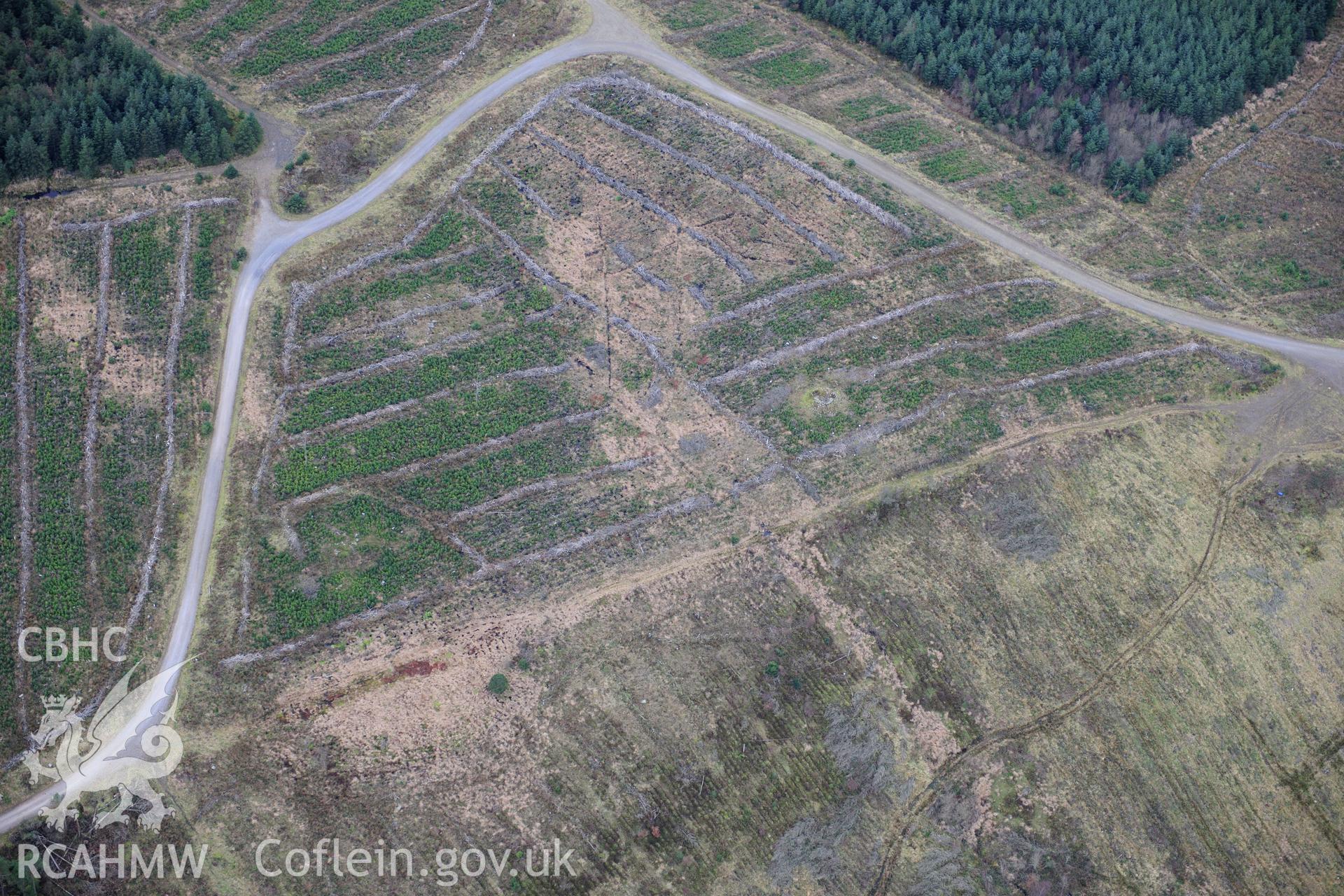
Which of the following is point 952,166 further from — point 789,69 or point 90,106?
point 90,106

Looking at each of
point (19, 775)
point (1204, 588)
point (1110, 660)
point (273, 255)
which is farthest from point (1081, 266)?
point (19, 775)

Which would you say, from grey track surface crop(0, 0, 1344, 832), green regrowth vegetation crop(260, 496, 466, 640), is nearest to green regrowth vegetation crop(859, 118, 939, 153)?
grey track surface crop(0, 0, 1344, 832)

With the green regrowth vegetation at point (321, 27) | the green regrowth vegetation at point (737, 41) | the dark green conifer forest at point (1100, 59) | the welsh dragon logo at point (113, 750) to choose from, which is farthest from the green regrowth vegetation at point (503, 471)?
the dark green conifer forest at point (1100, 59)

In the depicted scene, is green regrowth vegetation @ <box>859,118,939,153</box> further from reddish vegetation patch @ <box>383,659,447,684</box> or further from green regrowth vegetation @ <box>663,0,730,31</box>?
reddish vegetation patch @ <box>383,659,447,684</box>

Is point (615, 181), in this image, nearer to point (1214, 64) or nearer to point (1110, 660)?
point (1110, 660)

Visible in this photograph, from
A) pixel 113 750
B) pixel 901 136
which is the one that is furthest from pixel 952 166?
pixel 113 750
